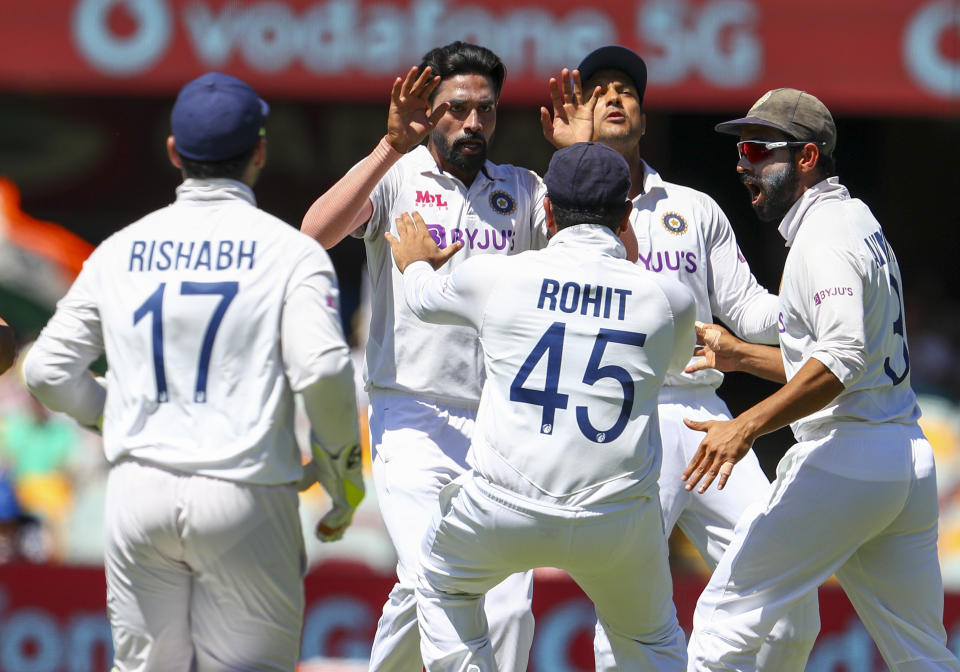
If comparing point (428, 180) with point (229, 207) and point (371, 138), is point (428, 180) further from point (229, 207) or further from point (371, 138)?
point (371, 138)

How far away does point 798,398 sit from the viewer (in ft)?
13.3

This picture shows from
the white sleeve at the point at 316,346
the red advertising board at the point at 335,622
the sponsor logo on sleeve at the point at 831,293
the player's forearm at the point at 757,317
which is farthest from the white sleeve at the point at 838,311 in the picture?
the red advertising board at the point at 335,622

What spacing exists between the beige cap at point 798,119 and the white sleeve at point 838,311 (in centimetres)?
49

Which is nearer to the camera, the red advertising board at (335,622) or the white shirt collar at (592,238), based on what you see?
the white shirt collar at (592,238)

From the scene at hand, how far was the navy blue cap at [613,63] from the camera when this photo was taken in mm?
5066

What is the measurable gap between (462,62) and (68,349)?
1822mm

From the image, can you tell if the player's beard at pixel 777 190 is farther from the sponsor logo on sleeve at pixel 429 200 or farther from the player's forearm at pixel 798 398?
the sponsor logo on sleeve at pixel 429 200

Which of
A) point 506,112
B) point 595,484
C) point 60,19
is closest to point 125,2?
point 60,19

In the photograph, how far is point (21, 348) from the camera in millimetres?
9250

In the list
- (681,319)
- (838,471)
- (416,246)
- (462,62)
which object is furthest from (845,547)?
(462,62)

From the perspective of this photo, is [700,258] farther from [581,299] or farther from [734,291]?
[581,299]

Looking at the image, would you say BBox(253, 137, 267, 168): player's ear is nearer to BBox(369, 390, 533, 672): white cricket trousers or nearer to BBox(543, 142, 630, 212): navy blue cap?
BBox(543, 142, 630, 212): navy blue cap

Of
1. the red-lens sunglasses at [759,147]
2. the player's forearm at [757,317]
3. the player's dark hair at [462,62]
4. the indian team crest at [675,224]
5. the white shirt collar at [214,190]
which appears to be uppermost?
the player's dark hair at [462,62]

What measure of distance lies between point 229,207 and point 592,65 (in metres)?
1.90
